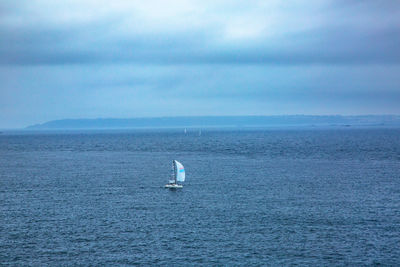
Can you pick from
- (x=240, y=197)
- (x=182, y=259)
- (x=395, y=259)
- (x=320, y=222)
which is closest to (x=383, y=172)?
(x=240, y=197)

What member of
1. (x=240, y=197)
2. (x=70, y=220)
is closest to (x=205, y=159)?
(x=240, y=197)

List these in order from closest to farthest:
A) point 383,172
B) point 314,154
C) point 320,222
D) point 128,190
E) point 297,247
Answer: point 297,247 → point 320,222 → point 128,190 → point 383,172 → point 314,154

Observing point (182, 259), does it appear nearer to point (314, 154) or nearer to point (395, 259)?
point (395, 259)

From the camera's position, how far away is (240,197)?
8738 centimetres

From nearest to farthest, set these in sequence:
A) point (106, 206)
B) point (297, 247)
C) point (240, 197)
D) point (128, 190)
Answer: point (297, 247), point (106, 206), point (240, 197), point (128, 190)

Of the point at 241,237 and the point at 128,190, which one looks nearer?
the point at 241,237

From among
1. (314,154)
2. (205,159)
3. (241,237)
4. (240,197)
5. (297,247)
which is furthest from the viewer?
(314,154)

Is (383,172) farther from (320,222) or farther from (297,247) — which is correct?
(297,247)

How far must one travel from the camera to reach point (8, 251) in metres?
57.4

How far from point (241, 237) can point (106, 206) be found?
28.2 meters

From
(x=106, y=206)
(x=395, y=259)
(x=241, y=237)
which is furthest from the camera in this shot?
(x=106, y=206)

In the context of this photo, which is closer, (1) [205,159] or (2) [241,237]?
(2) [241,237]

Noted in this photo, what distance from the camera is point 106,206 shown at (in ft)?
266

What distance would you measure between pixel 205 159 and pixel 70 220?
3653 inches
